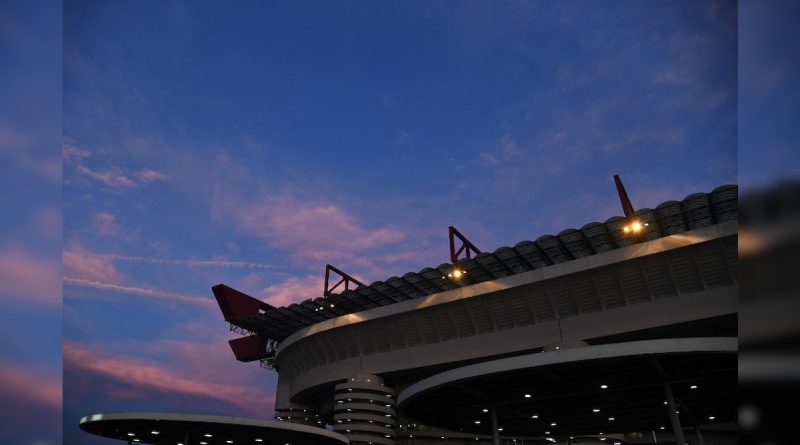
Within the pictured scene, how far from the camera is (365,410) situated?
85.9m

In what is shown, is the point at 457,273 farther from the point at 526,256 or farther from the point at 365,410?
the point at 365,410

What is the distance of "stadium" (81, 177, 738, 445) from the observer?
108ft

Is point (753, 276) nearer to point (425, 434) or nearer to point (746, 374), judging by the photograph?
point (746, 374)

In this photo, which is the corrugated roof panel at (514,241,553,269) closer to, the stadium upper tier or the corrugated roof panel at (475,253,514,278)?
the stadium upper tier

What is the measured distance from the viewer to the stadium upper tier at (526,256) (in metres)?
64.5

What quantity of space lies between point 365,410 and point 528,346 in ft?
98.1

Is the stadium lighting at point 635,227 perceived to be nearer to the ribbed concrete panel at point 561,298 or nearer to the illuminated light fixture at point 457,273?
the ribbed concrete panel at point 561,298

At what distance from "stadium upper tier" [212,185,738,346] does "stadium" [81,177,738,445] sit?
0.88ft

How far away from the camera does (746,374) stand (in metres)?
2.44

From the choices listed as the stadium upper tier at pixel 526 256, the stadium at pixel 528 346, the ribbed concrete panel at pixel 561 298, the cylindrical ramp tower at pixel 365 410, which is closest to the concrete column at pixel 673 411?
the stadium at pixel 528 346

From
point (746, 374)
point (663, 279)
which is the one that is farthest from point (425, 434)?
point (746, 374)

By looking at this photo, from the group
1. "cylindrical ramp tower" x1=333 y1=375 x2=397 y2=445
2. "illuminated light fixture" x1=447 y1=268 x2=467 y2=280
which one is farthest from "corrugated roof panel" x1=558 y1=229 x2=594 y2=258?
"cylindrical ramp tower" x1=333 y1=375 x2=397 y2=445

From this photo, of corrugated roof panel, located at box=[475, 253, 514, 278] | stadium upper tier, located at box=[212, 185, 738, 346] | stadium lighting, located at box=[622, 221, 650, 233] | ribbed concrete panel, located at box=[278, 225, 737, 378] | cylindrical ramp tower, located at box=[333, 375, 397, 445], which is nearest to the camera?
ribbed concrete panel, located at box=[278, 225, 737, 378]

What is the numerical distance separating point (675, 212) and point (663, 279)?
868 centimetres
